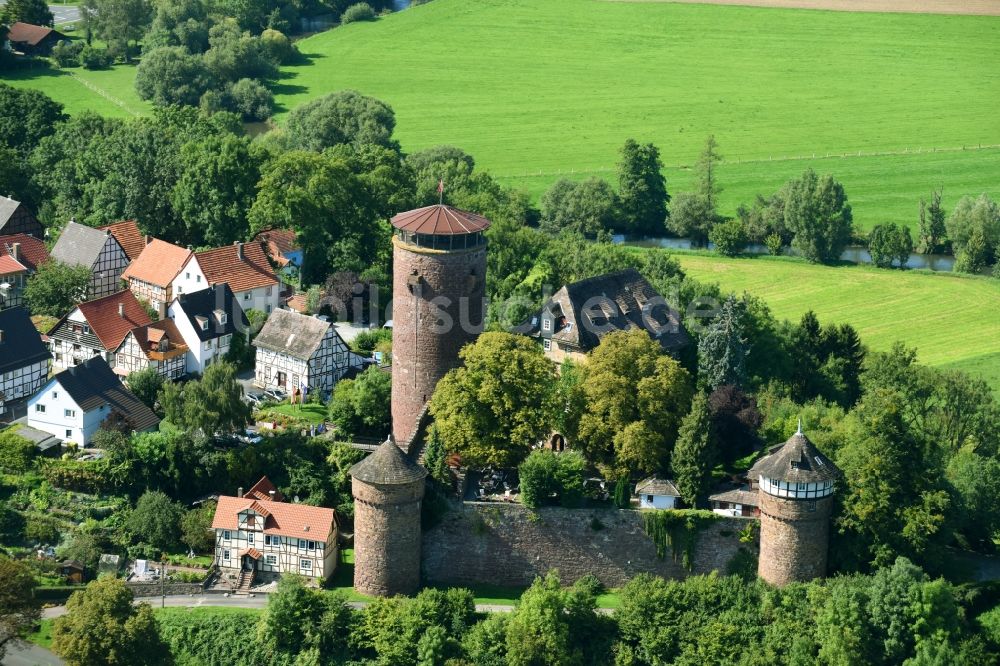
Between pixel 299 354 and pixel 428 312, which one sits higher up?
pixel 428 312

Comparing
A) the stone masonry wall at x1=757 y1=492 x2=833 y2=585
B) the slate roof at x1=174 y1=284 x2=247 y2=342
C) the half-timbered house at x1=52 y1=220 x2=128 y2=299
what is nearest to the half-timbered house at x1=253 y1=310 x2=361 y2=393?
the slate roof at x1=174 y1=284 x2=247 y2=342

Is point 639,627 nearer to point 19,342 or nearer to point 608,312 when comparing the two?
point 608,312

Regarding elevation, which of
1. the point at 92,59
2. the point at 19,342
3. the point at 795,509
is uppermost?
the point at 92,59

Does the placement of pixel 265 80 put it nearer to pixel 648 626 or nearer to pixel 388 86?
pixel 388 86

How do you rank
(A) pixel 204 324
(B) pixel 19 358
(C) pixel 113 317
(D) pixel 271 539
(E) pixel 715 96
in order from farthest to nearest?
(E) pixel 715 96 → (C) pixel 113 317 → (A) pixel 204 324 → (B) pixel 19 358 → (D) pixel 271 539

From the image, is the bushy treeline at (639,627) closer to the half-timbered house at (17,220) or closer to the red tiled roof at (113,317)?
the red tiled roof at (113,317)

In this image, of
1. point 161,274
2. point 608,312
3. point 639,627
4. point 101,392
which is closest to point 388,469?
point 639,627
